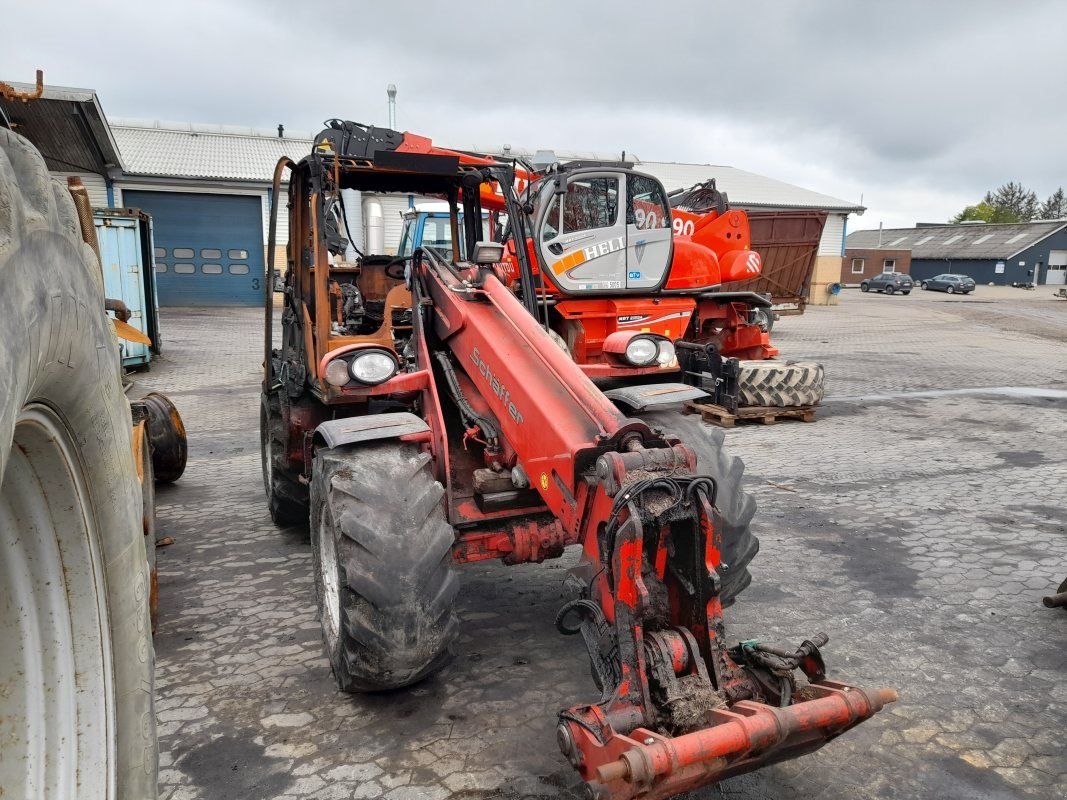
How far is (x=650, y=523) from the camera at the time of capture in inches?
108

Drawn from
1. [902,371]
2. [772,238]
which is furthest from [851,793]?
[772,238]

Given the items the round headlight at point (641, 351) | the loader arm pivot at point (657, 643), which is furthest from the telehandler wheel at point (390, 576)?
the round headlight at point (641, 351)

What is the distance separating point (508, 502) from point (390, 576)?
2.78ft

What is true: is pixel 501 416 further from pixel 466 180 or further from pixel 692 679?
pixel 466 180

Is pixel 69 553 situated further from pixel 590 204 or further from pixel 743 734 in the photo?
pixel 590 204

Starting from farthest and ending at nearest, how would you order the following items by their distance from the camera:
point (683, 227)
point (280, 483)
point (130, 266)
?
point (130, 266), point (683, 227), point (280, 483)

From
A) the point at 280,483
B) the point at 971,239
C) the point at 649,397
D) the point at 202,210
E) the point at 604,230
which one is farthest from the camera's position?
the point at 971,239

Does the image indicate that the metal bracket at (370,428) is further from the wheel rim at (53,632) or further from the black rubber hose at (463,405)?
the wheel rim at (53,632)

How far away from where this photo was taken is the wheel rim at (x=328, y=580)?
3.82 m

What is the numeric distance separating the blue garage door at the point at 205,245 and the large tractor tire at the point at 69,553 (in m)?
26.3

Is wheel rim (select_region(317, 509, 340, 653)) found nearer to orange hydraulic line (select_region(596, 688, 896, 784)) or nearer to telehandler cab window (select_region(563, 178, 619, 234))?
orange hydraulic line (select_region(596, 688, 896, 784))

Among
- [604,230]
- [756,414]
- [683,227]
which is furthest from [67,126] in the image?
[756,414]

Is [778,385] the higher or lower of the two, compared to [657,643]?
lower

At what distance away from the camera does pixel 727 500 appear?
3826 millimetres
